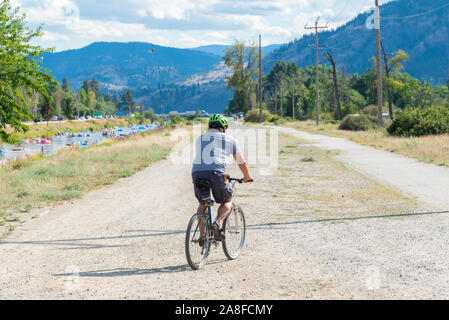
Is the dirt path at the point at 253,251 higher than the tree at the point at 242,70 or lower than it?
lower

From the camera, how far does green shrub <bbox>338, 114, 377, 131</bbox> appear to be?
1907 inches

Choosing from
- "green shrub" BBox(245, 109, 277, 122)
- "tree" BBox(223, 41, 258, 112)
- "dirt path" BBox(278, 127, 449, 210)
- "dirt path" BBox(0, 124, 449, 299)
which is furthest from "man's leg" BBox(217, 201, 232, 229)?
"tree" BBox(223, 41, 258, 112)

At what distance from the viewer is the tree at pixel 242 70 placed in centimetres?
10906

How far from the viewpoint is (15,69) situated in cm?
1608

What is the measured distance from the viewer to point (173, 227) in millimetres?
9805

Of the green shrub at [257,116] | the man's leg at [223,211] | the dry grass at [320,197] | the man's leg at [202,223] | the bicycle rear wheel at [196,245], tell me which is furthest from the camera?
the green shrub at [257,116]

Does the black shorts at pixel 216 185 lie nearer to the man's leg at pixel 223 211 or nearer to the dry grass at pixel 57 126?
the man's leg at pixel 223 211

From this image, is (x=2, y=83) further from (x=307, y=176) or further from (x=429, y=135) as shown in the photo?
(x=429, y=135)

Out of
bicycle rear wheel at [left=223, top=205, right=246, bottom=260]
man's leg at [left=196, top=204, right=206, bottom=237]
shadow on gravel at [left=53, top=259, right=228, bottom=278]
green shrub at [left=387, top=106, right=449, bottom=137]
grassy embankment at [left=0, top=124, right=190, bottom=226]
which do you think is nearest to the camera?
shadow on gravel at [left=53, top=259, right=228, bottom=278]

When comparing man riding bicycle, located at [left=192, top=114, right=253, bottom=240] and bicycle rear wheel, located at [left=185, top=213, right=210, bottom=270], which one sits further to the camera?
man riding bicycle, located at [left=192, top=114, right=253, bottom=240]

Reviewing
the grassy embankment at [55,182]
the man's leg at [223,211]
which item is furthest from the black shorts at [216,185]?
the grassy embankment at [55,182]

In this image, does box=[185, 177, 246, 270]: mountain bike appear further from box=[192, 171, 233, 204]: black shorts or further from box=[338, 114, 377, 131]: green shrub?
box=[338, 114, 377, 131]: green shrub

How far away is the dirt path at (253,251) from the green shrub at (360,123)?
117 ft

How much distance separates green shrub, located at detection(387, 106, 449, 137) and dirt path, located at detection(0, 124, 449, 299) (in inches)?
768
